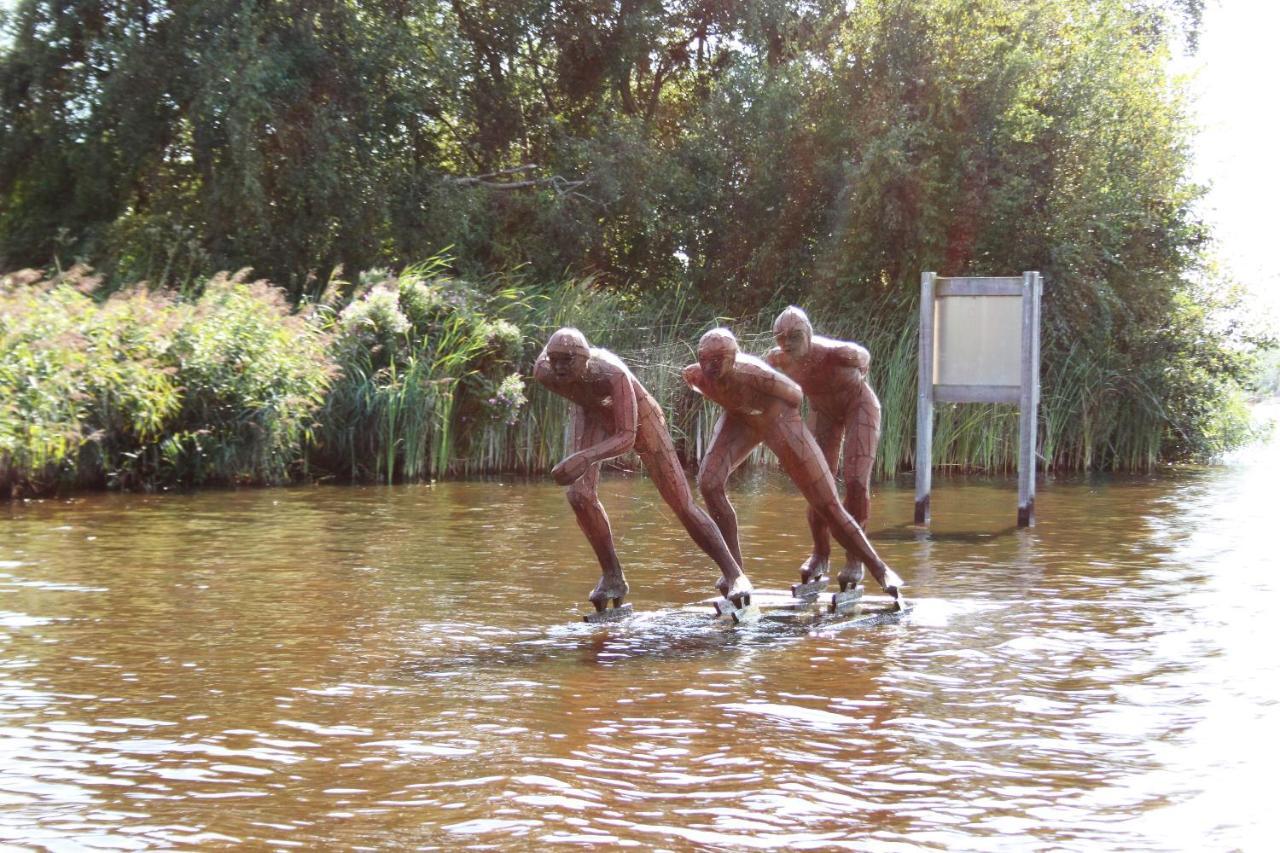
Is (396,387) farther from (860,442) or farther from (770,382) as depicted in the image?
(770,382)

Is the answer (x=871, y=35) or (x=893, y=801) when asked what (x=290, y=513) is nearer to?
(x=893, y=801)

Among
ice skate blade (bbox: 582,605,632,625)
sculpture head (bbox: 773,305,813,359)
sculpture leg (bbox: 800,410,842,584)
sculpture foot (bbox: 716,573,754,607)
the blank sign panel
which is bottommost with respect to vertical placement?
ice skate blade (bbox: 582,605,632,625)

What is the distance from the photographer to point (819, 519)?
366 inches

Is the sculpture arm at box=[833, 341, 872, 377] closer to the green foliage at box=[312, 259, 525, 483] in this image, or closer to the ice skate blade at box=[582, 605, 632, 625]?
the ice skate blade at box=[582, 605, 632, 625]

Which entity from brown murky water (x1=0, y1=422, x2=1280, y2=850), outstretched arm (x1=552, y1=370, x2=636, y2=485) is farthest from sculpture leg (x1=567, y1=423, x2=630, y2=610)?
brown murky water (x1=0, y1=422, x2=1280, y2=850)

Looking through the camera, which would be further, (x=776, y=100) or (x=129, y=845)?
(x=776, y=100)

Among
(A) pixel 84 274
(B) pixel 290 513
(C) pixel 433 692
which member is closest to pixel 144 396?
(B) pixel 290 513

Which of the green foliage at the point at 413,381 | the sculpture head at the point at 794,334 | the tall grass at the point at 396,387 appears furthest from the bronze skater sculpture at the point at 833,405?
the green foliage at the point at 413,381

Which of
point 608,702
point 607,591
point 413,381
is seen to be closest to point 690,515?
point 607,591

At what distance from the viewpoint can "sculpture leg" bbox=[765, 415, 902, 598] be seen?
8523 mm

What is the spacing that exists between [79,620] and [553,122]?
1967 cm

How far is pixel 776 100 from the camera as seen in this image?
23922mm

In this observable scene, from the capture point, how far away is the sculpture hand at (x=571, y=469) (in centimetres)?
768

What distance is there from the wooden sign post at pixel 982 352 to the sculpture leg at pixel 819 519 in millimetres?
4434
